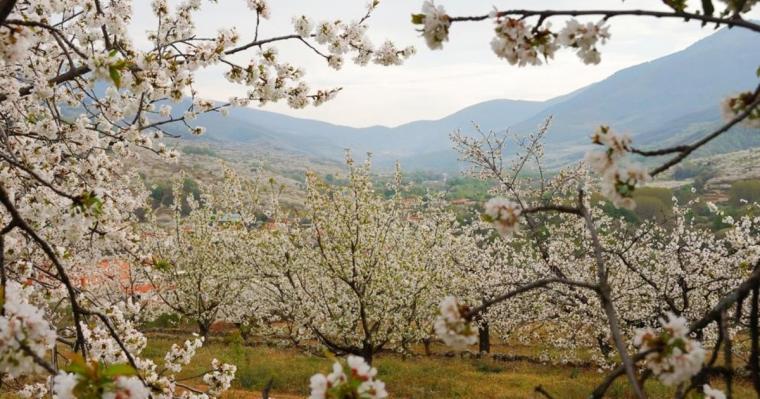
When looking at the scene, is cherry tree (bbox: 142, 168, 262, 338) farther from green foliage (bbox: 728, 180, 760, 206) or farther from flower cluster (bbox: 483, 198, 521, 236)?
green foliage (bbox: 728, 180, 760, 206)

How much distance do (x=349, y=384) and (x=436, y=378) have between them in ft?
54.4

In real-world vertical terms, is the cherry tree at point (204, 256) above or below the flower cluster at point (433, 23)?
below

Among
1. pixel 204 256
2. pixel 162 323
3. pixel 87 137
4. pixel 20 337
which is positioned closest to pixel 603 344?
pixel 204 256

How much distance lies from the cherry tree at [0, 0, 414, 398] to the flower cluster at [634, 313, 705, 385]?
195 centimetres

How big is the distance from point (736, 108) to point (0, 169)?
591cm

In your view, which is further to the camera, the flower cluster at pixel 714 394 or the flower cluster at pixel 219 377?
the flower cluster at pixel 219 377

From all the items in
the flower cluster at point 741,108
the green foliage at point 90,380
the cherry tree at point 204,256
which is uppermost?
the flower cluster at point 741,108

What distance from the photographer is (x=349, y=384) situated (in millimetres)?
1959

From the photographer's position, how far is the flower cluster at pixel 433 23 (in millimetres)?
2824

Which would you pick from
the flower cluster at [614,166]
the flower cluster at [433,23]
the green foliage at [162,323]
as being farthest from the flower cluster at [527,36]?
the green foliage at [162,323]

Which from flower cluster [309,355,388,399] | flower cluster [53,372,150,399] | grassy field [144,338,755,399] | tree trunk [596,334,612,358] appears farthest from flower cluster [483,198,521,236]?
tree trunk [596,334,612,358]

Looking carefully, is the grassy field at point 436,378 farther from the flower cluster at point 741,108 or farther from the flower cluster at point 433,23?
the flower cluster at point 433,23

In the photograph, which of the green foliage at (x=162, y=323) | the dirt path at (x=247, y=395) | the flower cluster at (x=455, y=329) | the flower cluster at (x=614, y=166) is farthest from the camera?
the green foliage at (x=162, y=323)

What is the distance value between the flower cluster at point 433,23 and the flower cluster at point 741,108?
1.43 meters
